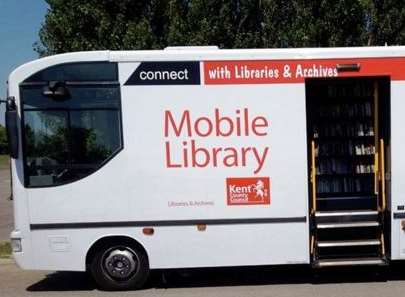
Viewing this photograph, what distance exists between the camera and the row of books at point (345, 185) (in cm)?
809

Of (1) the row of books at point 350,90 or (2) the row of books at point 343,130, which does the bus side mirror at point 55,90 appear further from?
(1) the row of books at point 350,90

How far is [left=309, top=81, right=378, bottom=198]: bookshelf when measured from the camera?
8.08 m

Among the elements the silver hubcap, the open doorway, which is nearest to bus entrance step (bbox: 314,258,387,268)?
the open doorway

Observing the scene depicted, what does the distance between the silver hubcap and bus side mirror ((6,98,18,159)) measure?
1.62 meters

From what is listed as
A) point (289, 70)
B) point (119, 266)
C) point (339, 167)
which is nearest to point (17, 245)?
point (119, 266)

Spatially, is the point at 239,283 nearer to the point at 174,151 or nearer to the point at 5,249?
the point at 174,151

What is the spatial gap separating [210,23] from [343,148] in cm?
541

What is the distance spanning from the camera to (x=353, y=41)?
42.9ft

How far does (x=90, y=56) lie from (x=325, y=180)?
11.2 feet

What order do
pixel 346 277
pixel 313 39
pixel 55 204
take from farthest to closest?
pixel 313 39 < pixel 346 277 < pixel 55 204

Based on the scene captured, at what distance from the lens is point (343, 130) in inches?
323

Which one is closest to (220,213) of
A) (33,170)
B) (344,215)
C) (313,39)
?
(344,215)

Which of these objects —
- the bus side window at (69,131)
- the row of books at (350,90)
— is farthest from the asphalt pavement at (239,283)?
the row of books at (350,90)

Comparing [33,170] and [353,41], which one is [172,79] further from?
[353,41]
